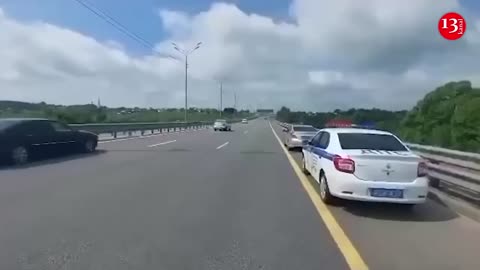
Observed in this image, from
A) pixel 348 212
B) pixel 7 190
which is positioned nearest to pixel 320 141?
pixel 348 212

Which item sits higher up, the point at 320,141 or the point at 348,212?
the point at 320,141

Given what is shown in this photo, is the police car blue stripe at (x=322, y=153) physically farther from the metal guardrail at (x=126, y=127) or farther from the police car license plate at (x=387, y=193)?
the metal guardrail at (x=126, y=127)

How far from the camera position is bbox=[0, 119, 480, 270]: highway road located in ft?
18.2

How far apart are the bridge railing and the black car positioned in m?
12.5

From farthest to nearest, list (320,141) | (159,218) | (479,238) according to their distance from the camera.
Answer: (320,141) < (159,218) < (479,238)

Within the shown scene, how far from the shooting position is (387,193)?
8.11 m

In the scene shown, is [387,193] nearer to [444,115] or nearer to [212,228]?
[212,228]

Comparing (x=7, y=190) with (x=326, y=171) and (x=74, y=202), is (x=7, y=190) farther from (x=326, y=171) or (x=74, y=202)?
(x=326, y=171)

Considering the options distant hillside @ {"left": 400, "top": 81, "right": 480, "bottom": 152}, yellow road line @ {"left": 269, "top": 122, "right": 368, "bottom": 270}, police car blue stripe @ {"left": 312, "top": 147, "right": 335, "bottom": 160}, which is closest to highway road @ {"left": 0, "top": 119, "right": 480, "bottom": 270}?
yellow road line @ {"left": 269, "top": 122, "right": 368, "bottom": 270}

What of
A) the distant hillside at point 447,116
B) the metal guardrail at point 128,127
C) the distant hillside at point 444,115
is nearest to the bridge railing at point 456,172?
the metal guardrail at point 128,127

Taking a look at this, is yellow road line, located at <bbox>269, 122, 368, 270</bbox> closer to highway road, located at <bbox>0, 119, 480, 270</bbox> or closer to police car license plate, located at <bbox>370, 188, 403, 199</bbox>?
highway road, located at <bbox>0, 119, 480, 270</bbox>

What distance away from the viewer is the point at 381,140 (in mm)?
9516

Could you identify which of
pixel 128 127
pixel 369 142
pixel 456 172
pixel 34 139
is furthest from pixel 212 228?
pixel 128 127

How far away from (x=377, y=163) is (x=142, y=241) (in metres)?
4.13
